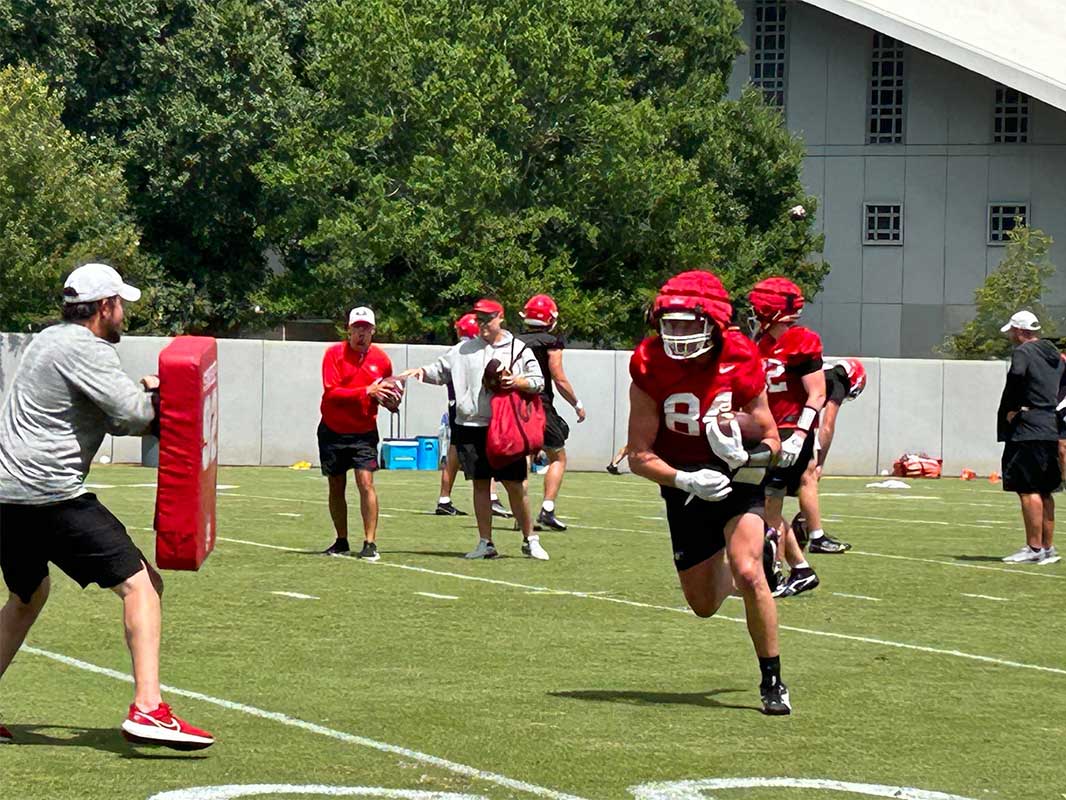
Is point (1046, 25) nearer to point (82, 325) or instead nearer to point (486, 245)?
point (486, 245)

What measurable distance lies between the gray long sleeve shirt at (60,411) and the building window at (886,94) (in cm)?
4886

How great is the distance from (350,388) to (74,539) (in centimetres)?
783

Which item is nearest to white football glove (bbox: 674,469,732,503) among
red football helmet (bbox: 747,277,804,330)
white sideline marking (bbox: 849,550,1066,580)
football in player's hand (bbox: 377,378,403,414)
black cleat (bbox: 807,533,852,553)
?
red football helmet (bbox: 747,277,804,330)

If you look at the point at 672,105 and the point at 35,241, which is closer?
the point at 35,241

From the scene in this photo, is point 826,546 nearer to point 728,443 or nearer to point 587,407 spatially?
point 728,443

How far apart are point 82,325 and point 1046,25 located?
5442 centimetres

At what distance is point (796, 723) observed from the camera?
859 cm

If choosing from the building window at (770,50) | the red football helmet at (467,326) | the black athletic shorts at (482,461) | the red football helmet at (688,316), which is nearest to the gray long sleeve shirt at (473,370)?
the black athletic shorts at (482,461)

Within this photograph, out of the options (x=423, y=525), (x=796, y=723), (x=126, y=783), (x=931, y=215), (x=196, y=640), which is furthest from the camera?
(x=931, y=215)

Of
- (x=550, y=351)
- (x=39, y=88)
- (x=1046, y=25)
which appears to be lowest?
(x=550, y=351)

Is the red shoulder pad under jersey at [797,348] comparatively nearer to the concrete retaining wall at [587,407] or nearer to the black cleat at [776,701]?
the black cleat at [776,701]

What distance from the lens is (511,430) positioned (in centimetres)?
1539

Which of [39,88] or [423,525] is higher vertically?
[39,88]

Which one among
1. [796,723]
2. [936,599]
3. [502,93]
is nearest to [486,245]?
[502,93]
